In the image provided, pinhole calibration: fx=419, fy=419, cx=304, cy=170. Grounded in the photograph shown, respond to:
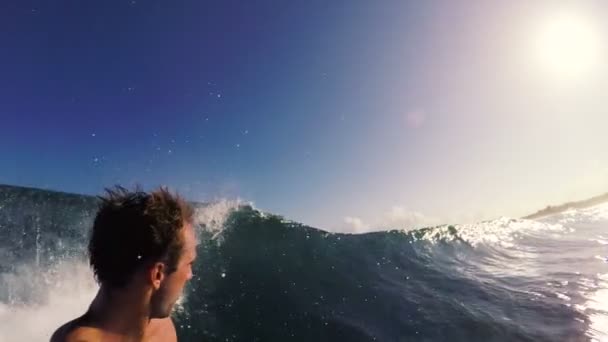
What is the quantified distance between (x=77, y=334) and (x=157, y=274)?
45 cm

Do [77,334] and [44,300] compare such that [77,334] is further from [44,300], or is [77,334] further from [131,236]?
[44,300]

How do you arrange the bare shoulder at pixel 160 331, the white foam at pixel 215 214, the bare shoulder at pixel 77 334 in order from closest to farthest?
the bare shoulder at pixel 77 334 < the bare shoulder at pixel 160 331 < the white foam at pixel 215 214

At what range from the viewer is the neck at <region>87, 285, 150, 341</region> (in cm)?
213

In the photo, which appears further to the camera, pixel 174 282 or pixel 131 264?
pixel 174 282

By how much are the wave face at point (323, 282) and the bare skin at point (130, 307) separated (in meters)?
4.44

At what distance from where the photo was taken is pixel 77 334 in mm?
2031

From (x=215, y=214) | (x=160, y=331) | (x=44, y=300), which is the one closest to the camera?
(x=160, y=331)

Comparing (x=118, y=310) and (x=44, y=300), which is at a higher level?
(x=118, y=310)

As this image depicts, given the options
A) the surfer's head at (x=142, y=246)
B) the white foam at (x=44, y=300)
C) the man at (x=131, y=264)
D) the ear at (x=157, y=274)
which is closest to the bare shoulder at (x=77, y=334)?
the man at (x=131, y=264)

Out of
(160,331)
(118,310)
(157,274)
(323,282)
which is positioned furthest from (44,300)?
(157,274)

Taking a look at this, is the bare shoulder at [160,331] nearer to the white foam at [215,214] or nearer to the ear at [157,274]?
the ear at [157,274]

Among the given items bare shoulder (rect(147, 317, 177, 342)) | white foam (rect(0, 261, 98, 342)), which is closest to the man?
bare shoulder (rect(147, 317, 177, 342))

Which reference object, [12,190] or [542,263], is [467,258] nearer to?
[542,263]

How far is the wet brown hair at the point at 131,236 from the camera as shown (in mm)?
2109
